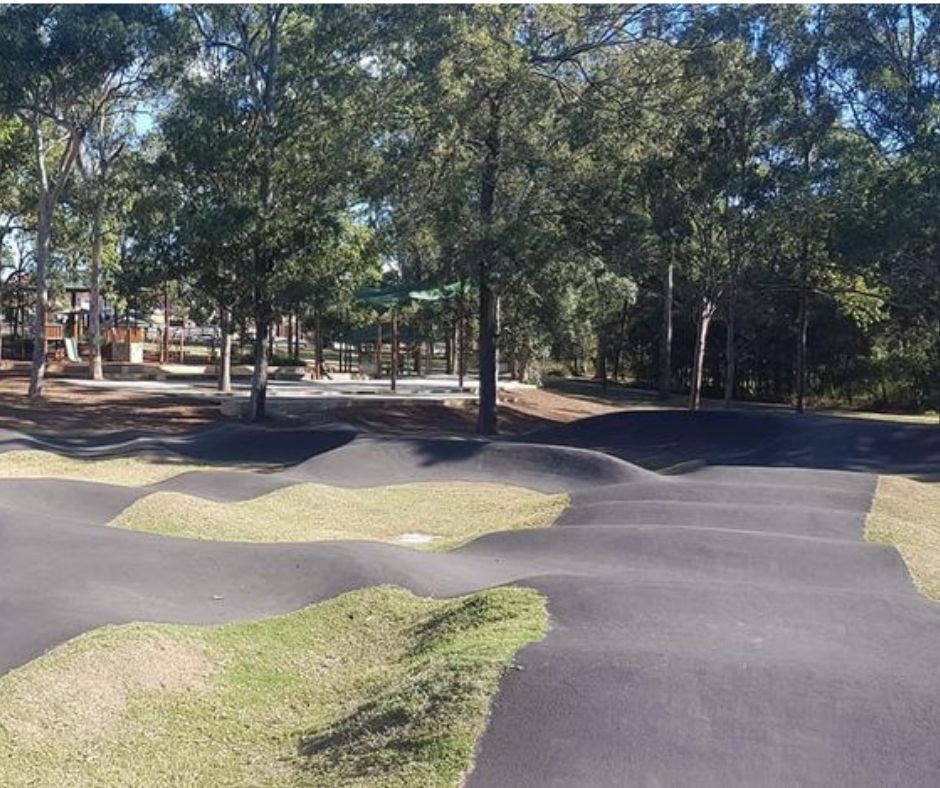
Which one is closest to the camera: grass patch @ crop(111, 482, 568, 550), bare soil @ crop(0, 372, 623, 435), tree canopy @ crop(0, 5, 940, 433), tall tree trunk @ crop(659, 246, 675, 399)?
Result: grass patch @ crop(111, 482, 568, 550)

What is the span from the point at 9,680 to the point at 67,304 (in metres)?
49.5

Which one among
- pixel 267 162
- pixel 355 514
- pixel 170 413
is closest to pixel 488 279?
pixel 267 162

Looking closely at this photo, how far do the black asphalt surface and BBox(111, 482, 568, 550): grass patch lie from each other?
22.6 inches

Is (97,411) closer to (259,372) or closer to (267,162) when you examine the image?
(259,372)

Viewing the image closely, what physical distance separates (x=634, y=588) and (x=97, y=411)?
19.5m

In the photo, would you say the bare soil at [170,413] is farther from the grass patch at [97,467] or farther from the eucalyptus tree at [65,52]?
the grass patch at [97,467]

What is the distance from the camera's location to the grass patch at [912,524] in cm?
877

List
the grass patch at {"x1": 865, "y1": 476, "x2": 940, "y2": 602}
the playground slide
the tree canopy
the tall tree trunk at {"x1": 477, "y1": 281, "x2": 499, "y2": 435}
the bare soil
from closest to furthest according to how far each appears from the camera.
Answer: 1. the grass patch at {"x1": 865, "y1": 476, "x2": 940, "y2": 602}
2. the tree canopy
3. the tall tree trunk at {"x1": 477, "y1": 281, "x2": 499, "y2": 435}
4. the bare soil
5. the playground slide

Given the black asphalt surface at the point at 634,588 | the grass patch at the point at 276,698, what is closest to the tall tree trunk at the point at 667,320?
the black asphalt surface at the point at 634,588

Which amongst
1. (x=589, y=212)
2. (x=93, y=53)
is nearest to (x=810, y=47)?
(x=589, y=212)

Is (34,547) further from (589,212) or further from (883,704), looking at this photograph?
(589,212)

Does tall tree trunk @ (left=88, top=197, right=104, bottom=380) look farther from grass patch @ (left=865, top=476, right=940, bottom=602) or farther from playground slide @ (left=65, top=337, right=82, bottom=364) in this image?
grass patch @ (left=865, top=476, right=940, bottom=602)

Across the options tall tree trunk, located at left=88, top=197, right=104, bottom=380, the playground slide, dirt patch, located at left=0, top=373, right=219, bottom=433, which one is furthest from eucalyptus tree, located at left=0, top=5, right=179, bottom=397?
the playground slide

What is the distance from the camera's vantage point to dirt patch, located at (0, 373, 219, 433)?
21.4 meters
